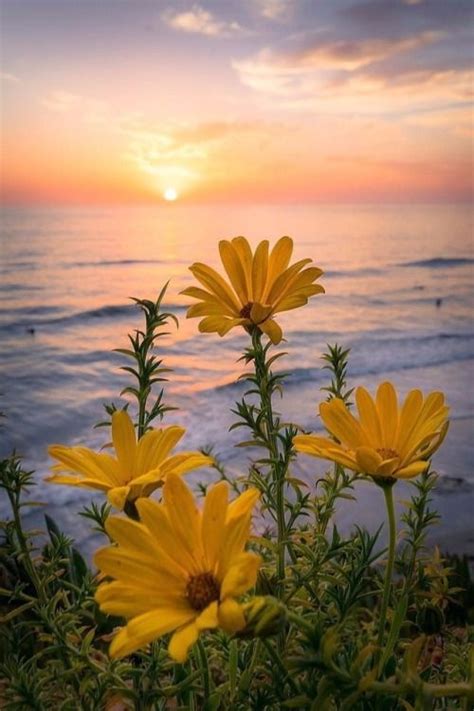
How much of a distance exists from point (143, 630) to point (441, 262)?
33.7m

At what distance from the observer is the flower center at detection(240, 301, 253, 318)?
4.70 ft

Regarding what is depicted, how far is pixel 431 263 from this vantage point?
108 ft

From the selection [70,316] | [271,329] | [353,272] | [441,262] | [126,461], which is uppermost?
[441,262]

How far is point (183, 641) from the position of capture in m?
0.81

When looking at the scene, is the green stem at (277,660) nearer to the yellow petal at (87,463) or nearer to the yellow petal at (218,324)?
the yellow petal at (87,463)

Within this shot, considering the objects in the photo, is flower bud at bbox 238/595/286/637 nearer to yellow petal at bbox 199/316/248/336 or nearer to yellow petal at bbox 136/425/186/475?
yellow petal at bbox 136/425/186/475

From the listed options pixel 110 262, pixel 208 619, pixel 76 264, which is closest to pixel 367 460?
pixel 208 619

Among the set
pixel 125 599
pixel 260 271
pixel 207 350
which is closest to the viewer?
pixel 125 599

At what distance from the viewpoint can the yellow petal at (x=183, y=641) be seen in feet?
2.57

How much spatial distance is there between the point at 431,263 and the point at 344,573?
108ft

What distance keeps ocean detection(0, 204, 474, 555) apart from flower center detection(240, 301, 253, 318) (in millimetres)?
711

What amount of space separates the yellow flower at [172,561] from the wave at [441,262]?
32185 millimetres

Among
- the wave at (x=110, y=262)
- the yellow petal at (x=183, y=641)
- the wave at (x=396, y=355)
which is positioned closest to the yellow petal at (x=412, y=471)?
the yellow petal at (x=183, y=641)

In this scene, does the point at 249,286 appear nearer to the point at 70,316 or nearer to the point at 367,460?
the point at 367,460
